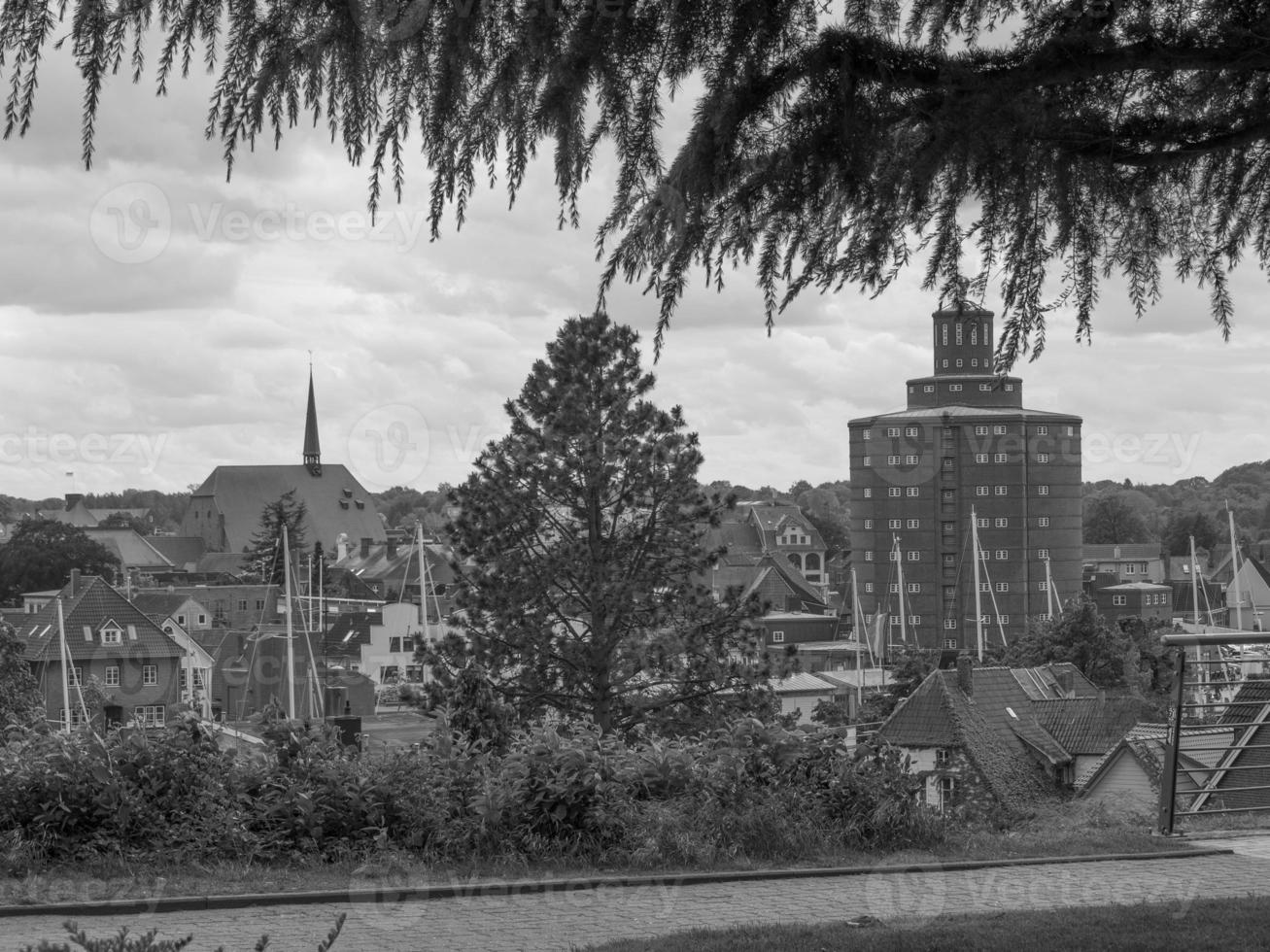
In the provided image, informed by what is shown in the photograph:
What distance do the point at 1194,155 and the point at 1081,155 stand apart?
1.85 ft

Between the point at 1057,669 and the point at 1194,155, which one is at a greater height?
the point at 1194,155

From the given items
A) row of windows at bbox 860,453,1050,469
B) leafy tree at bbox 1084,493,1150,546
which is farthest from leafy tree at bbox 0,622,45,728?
leafy tree at bbox 1084,493,1150,546

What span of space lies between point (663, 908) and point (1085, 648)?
164 feet

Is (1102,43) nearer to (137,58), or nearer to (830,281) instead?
(830,281)

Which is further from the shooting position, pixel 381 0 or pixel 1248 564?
pixel 1248 564

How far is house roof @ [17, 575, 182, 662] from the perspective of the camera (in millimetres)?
51188

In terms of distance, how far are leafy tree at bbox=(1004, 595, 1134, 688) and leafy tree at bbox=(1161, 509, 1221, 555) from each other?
81856mm

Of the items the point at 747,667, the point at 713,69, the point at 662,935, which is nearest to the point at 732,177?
the point at 713,69

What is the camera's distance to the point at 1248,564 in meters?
99.9

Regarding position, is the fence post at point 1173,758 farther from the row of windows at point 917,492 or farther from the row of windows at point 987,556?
the row of windows at point 917,492

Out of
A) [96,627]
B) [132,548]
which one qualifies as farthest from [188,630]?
[132,548]

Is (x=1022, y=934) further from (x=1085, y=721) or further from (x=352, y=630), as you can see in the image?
(x=352, y=630)

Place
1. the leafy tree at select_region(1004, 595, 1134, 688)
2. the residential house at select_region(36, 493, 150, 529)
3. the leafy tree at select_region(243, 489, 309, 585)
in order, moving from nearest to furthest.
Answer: the leafy tree at select_region(1004, 595, 1134, 688) < the leafy tree at select_region(243, 489, 309, 585) < the residential house at select_region(36, 493, 150, 529)

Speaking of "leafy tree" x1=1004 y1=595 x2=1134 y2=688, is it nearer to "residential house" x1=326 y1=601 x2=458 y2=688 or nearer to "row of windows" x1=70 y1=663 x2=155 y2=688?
"residential house" x1=326 y1=601 x2=458 y2=688
